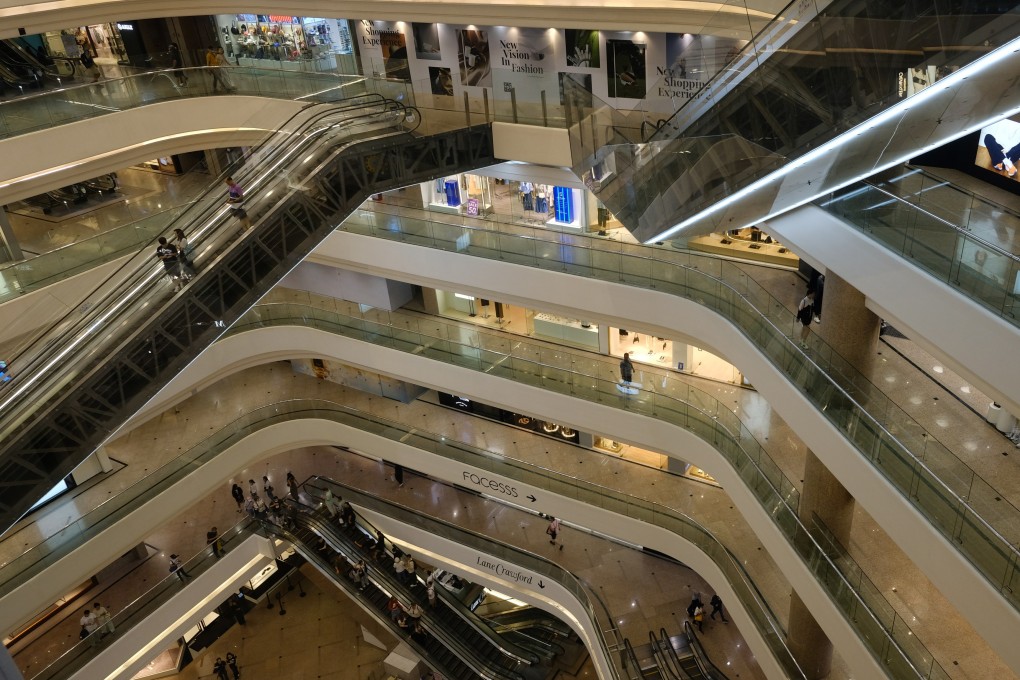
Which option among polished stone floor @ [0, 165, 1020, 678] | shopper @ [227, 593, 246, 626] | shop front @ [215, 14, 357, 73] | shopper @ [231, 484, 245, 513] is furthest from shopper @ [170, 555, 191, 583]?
polished stone floor @ [0, 165, 1020, 678]

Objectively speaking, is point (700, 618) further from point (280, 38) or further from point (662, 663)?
point (280, 38)

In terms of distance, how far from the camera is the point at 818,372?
351 inches

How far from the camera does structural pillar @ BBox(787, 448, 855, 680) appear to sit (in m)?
10.2

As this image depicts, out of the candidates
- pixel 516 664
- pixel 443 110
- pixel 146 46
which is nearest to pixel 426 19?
pixel 443 110

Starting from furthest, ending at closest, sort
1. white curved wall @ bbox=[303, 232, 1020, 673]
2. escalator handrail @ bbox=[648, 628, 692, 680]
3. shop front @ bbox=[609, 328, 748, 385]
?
1. shop front @ bbox=[609, 328, 748, 385]
2. escalator handrail @ bbox=[648, 628, 692, 680]
3. white curved wall @ bbox=[303, 232, 1020, 673]

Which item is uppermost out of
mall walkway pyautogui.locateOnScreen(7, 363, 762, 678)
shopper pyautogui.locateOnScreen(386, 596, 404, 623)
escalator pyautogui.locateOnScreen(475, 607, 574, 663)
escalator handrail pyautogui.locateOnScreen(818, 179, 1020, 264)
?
escalator handrail pyautogui.locateOnScreen(818, 179, 1020, 264)

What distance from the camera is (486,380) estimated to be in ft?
51.3

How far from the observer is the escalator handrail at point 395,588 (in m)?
17.0

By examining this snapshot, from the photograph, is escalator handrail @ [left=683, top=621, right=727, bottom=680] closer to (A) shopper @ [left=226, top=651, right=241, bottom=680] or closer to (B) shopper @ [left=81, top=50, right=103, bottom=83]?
(A) shopper @ [left=226, top=651, right=241, bottom=680]

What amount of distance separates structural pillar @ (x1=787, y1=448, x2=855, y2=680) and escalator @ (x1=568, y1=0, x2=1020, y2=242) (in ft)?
13.5

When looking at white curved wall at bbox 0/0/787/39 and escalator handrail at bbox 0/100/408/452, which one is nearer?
escalator handrail at bbox 0/100/408/452

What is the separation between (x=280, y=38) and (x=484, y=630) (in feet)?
45.5

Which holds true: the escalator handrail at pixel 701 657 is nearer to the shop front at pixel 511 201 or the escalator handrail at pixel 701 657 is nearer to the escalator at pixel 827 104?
the shop front at pixel 511 201

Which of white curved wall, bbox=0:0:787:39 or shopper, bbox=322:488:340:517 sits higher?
white curved wall, bbox=0:0:787:39
